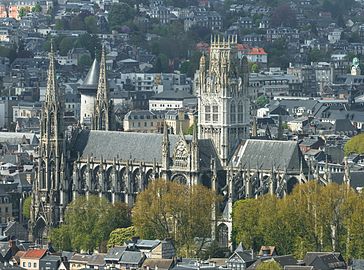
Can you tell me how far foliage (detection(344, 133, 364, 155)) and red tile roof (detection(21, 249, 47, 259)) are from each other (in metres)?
52.6

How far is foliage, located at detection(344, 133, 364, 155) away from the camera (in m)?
183

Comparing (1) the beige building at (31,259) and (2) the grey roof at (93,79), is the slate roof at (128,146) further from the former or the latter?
(2) the grey roof at (93,79)

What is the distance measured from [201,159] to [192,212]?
6598mm

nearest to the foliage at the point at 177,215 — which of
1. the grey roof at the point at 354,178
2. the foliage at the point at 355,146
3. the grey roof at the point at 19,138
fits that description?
the grey roof at the point at 354,178

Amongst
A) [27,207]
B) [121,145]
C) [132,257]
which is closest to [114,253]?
[132,257]

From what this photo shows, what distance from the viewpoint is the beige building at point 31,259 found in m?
131

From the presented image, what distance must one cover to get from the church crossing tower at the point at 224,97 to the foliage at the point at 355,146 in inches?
1310

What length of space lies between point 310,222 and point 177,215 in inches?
360

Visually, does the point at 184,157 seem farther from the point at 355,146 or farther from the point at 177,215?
the point at 355,146

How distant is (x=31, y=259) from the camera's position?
13188 centimetres

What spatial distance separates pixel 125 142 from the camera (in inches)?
6004

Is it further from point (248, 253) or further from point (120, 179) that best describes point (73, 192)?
point (248, 253)

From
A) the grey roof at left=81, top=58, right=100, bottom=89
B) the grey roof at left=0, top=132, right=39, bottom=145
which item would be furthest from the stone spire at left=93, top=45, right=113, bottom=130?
the grey roof at left=0, top=132, right=39, bottom=145

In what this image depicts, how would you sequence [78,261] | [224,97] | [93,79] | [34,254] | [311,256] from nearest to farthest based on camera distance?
[311,256] < [78,261] < [34,254] < [224,97] < [93,79]
